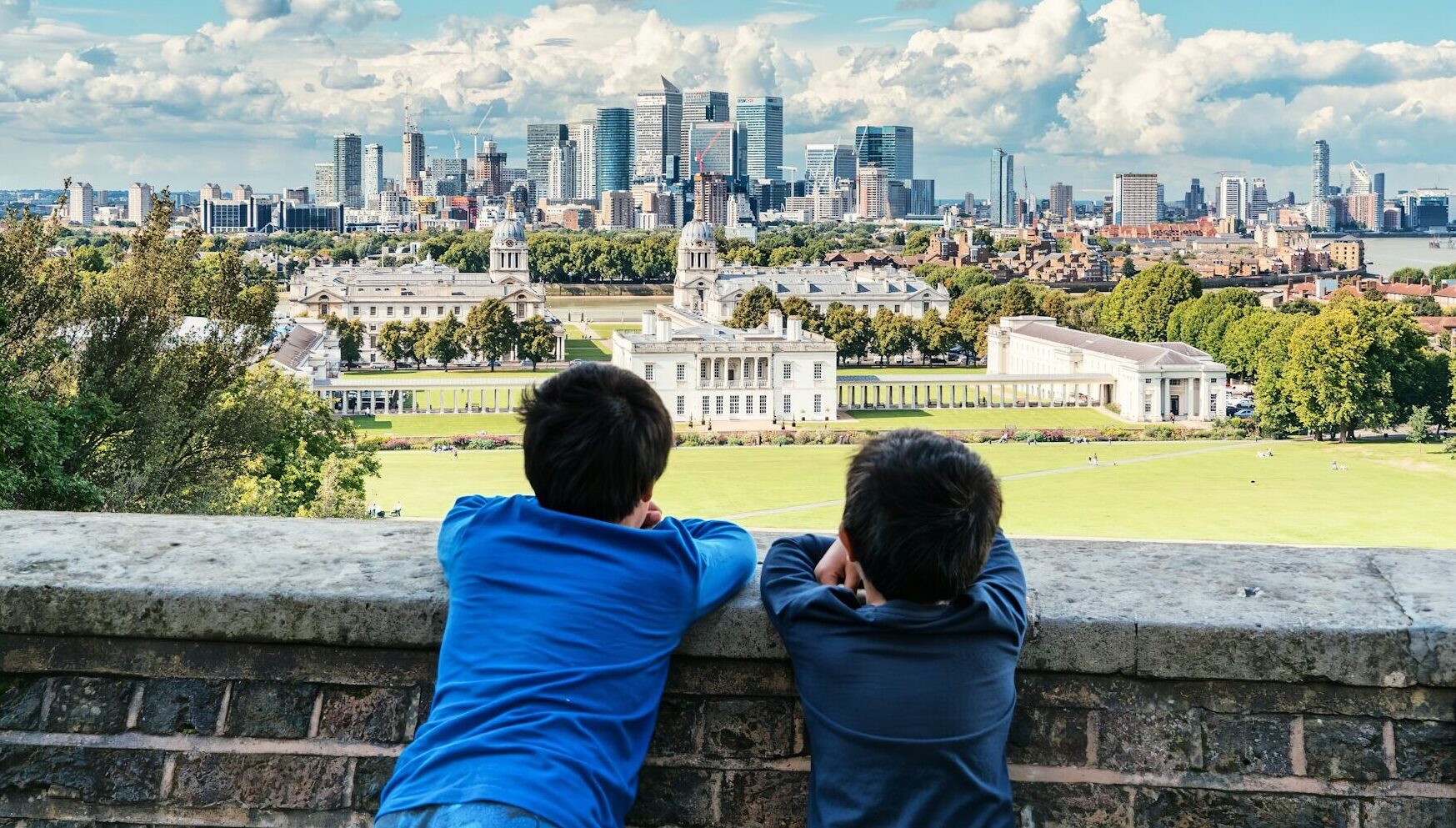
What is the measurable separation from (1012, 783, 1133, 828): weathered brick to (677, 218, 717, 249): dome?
332 ft

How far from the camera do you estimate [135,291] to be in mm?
16875

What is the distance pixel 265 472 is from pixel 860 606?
1979 centimetres

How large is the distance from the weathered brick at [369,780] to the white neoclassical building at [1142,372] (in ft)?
202

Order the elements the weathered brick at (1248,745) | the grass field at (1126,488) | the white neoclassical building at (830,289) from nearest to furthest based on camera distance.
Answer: the weathered brick at (1248,745) < the grass field at (1126,488) < the white neoclassical building at (830,289)

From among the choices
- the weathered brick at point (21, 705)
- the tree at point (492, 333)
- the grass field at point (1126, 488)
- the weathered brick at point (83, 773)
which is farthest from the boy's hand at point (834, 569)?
the tree at point (492, 333)

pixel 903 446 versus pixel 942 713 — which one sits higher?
pixel 903 446

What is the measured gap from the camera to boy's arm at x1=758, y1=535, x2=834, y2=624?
2854 millimetres

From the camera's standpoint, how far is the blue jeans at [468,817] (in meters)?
2.44

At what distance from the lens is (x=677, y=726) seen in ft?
10.0

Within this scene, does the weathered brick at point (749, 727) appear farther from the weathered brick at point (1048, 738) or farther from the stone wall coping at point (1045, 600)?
the weathered brick at point (1048, 738)

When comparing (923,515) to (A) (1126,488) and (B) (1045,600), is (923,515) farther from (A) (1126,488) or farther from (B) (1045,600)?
(A) (1126,488)

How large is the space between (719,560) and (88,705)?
1347 millimetres

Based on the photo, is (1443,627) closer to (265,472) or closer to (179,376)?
(179,376)

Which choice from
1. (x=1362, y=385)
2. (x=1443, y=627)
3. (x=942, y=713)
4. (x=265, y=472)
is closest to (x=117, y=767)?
(x=942, y=713)
